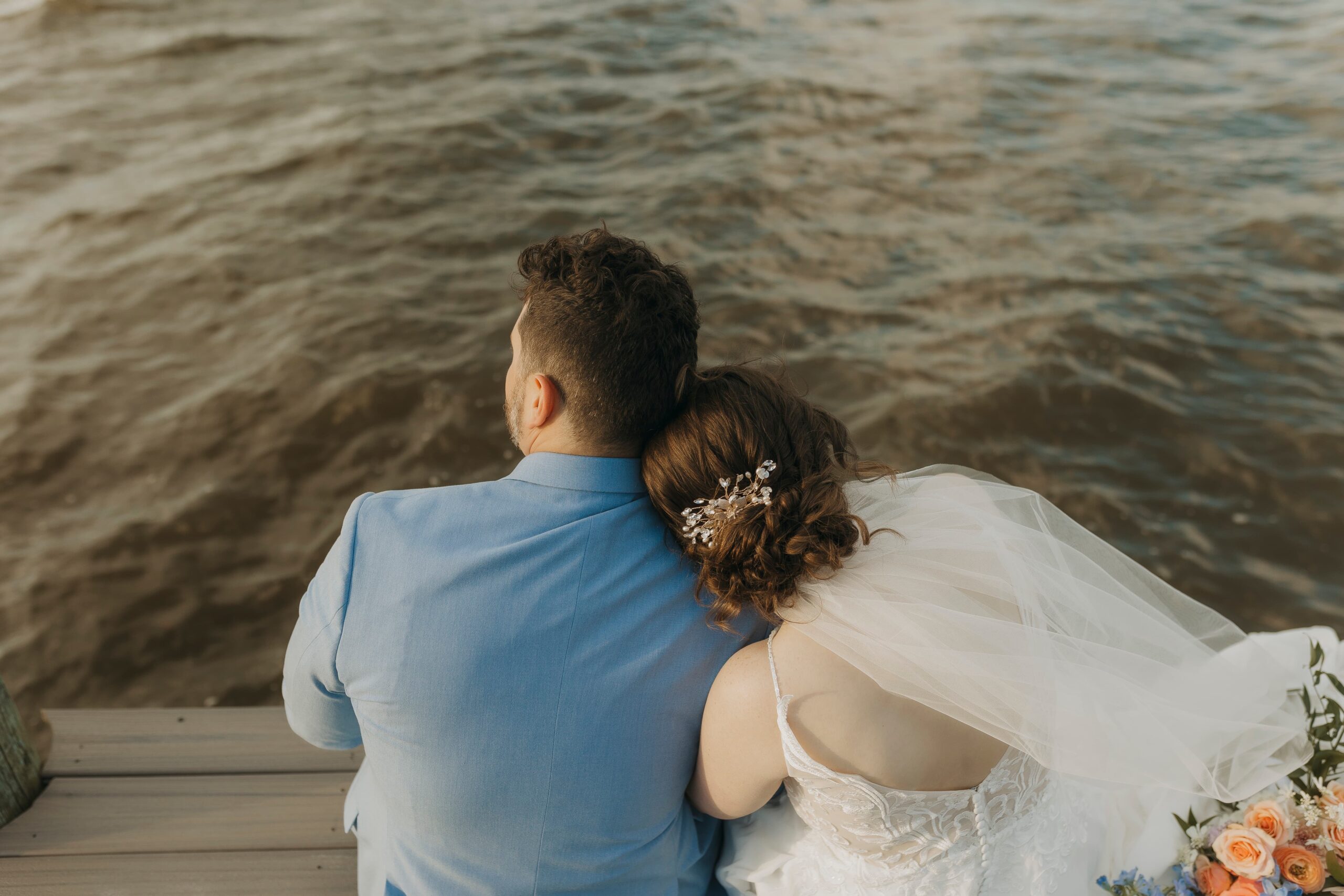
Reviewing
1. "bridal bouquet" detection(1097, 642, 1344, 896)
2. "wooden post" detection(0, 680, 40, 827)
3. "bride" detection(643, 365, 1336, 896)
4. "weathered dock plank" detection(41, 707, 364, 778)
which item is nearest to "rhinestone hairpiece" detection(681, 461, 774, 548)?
"bride" detection(643, 365, 1336, 896)

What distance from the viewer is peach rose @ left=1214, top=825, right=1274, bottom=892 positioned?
1675 millimetres

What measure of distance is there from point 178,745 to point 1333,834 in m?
2.90

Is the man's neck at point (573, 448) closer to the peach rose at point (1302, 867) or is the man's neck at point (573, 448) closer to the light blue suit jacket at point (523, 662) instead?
the light blue suit jacket at point (523, 662)

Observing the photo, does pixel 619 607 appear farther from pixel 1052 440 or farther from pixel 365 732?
pixel 1052 440

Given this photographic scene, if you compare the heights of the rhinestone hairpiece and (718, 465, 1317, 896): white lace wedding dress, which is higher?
the rhinestone hairpiece

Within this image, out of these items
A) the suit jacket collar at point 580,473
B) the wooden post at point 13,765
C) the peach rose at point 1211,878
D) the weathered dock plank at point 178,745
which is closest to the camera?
the suit jacket collar at point 580,473

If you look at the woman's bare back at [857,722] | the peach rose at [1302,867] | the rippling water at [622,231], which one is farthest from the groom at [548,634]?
the rippling water at [622,231]

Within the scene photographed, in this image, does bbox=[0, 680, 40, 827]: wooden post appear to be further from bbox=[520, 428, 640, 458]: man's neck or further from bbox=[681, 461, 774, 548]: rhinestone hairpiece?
bbox=[681, 461, 774, 548]: rhinestone hairpiece

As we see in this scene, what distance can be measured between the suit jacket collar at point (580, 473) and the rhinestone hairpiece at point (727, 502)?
14 centimetres

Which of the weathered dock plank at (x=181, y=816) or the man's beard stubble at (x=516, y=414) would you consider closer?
the man's beard stubble at (x=516, y=414)

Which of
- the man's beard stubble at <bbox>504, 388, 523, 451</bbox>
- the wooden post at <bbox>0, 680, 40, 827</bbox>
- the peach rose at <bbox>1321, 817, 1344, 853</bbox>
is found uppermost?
the man's beard stubble at <bbox>504, 388, 523, 451</bbox>

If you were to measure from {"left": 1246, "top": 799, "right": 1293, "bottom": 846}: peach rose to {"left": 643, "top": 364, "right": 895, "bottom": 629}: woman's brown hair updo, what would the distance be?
2.98ft

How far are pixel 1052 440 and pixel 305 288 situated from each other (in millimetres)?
4500

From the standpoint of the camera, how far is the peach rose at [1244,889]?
1.69 meters
